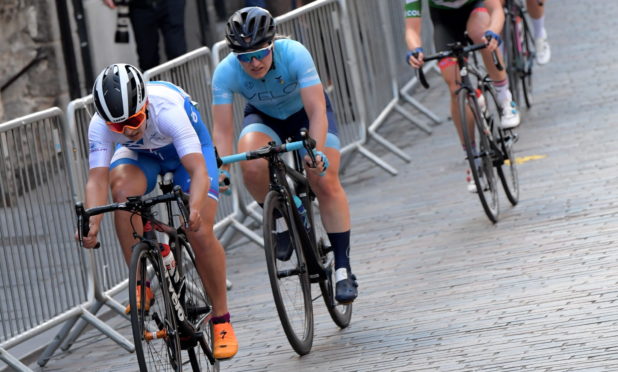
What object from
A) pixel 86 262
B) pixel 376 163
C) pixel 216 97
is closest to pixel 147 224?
pixel 216 97

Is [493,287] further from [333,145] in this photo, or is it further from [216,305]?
[216,305]

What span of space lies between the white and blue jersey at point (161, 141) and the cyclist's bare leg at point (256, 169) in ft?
1.83

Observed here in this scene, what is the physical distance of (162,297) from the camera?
6.62m

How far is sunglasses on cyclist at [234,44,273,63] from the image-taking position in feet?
25.1

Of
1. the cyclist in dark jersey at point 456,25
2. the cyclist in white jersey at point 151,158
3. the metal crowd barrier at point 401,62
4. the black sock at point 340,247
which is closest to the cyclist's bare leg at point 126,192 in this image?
the cyclist in white jersey at point 151,158

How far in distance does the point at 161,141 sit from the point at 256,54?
855 millimetres

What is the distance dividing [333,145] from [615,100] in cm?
658

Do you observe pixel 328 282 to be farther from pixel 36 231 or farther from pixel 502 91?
pixel 502 91

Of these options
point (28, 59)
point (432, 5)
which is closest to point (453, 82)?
point (432, 5)

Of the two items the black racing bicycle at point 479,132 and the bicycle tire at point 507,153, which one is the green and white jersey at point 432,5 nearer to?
the black racing bicycle at point 479,132

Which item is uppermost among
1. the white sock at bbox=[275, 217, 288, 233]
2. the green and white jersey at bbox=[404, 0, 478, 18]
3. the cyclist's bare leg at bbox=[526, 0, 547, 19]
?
the cyclist's bare leg at bbox=[526, 0, 547, 19]

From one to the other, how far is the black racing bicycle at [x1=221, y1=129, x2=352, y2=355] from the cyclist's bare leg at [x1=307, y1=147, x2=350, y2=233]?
0.25 ft

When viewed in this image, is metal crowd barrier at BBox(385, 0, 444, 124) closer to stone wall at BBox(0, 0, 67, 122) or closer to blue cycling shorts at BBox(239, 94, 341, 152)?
stone wall at BBox(0, 0, 67, 122)

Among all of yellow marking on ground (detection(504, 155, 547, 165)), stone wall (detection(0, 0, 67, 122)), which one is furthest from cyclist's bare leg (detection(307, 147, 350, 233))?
stone wall (detection(0, 0, 67, 122))
